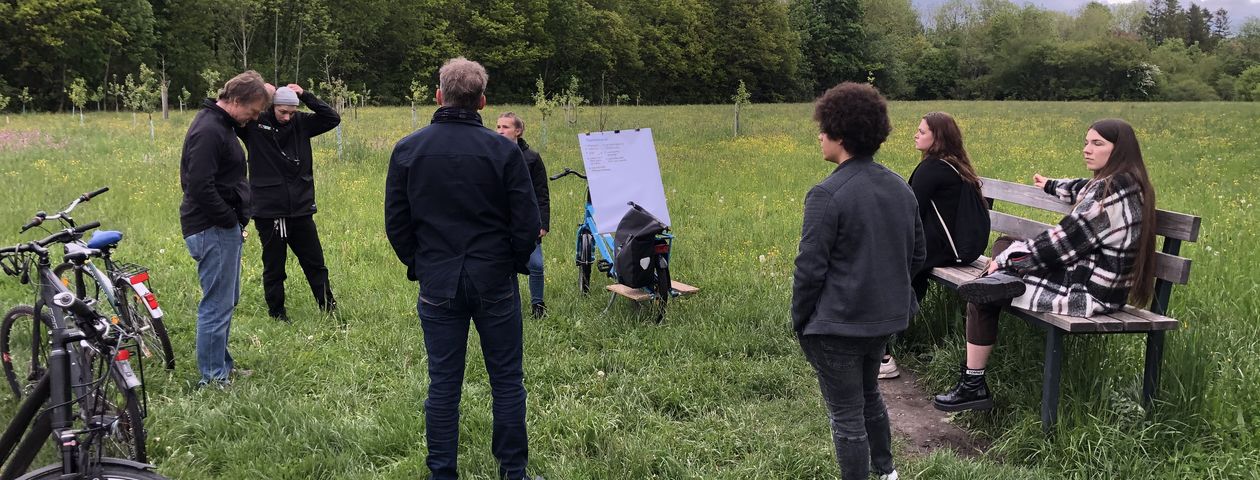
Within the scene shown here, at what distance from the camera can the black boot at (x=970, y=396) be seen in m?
3.93

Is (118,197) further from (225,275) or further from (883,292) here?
(883,292)

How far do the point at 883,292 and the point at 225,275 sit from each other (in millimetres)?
3804

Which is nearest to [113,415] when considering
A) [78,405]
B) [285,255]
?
[78,405]

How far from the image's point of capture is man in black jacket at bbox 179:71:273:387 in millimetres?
4293

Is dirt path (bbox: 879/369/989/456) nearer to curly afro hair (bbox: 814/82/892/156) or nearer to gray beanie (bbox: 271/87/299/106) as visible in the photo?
curly afro hair (bbox: 814/82/892/156)

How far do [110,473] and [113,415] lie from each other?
372 millimetres

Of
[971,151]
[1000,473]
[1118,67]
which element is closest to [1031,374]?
[1000,473]

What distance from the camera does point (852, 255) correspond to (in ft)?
9.41

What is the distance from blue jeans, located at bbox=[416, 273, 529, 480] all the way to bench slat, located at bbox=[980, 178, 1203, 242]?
3.20 metres

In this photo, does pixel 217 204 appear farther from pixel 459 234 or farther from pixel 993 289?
pixel 993 289

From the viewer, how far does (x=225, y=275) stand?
451cm

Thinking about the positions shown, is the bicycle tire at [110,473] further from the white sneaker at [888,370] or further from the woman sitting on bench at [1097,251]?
the white sneaker at [888,370]

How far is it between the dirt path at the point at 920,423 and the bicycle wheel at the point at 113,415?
11.6 ft

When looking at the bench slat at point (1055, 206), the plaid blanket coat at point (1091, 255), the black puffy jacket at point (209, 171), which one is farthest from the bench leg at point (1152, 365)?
the black puffy jacket at point (209, 171)
